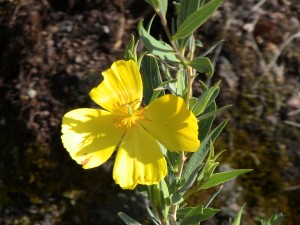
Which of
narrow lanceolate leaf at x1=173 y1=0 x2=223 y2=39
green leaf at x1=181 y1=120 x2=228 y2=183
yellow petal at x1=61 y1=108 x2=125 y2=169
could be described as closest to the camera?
narrow lanceolate leaf at x1=173 y1=0 x2=223 y2=39

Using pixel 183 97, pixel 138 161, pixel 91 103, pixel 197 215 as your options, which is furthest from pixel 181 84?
pixel 91 103

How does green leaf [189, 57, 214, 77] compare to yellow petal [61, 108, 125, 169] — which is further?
yellow petal [61, 108, 125, 169]

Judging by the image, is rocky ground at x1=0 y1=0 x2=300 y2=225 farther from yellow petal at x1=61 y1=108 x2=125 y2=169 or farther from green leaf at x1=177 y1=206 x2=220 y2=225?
yellow petal at x1=61 y1=108 x2=125 y2=169

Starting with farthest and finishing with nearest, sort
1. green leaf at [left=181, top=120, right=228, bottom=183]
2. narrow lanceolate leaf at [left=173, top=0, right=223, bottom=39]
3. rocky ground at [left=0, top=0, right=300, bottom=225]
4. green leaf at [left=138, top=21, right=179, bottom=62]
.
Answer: rocky ground at [left=0, top=0, right=300, bottom=225] < green leaf at [left=181, top=120, right=228, bottom=183] < green leaf at [left=138, top=21, right=179, bottom=62] < narrow lanceolate leaf at [left=173, top=0, right=223, bottom=39]

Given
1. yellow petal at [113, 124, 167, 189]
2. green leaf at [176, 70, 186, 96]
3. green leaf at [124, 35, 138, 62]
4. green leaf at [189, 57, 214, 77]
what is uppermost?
green leaf at [189, 57, 214, 77]

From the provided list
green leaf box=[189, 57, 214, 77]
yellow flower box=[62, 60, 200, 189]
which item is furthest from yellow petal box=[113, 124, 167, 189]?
green leaf box=[189, 57, 214, 77]

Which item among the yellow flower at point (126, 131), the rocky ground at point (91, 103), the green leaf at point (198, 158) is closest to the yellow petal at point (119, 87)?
the yellow flower at point (126, 131)

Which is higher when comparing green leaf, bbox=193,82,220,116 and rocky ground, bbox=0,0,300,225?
green leaf, bbox=193,82,220,116
